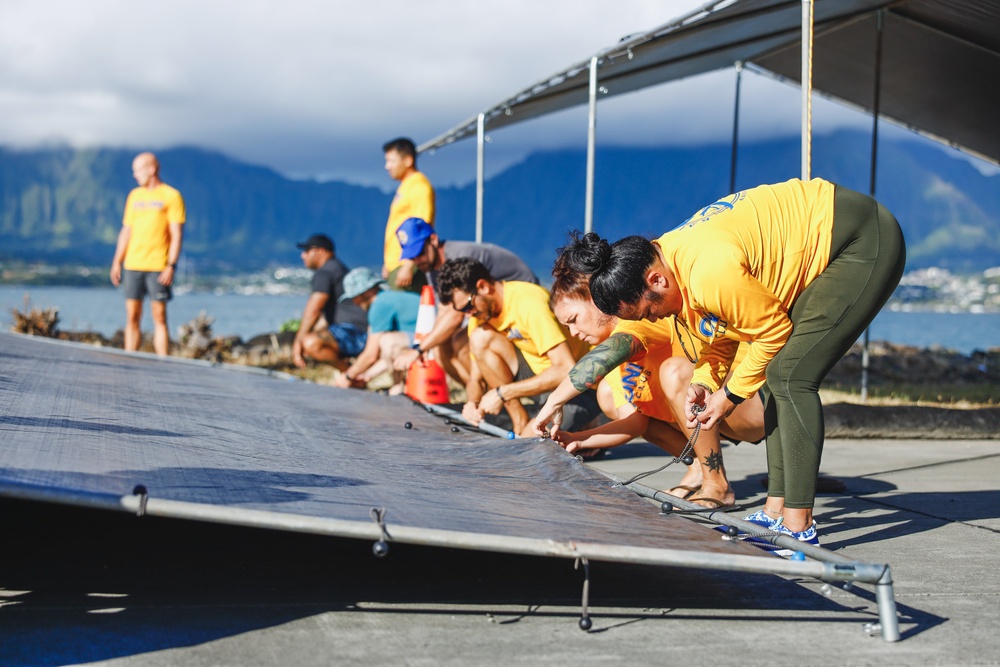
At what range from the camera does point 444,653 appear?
2.26 metres

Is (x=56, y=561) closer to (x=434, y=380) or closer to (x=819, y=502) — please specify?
(x=819, y=502)

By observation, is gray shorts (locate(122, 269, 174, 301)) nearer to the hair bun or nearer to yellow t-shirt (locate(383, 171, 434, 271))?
yellow t-shirt (locate(383, 171, 434, 271))

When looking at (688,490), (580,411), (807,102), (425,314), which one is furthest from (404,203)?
(688,490)

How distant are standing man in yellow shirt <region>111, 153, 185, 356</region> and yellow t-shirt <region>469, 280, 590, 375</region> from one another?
4.64 metres

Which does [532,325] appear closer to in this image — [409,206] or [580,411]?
[580,411]

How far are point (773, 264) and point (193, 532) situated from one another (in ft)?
7.37

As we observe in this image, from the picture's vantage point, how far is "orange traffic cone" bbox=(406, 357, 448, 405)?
23.1 feet

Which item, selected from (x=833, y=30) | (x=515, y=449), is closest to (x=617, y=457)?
(x=515, y=449)

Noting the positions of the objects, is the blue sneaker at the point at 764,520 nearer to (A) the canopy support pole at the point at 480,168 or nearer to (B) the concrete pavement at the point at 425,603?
(B) the concrete pavement at the point at 425,603

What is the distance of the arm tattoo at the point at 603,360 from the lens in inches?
158

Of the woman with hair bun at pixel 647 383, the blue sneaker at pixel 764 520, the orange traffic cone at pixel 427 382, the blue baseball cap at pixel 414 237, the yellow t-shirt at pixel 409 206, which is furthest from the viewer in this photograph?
the yellow t-shirt at pixel 409 206

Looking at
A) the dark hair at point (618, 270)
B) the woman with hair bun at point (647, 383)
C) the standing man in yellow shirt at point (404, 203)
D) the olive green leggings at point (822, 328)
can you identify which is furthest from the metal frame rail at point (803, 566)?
the standing man in yellow shirt at point (404, 203)

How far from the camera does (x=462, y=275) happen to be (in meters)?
5.14

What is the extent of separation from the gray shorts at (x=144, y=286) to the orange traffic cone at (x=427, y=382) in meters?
3.11
